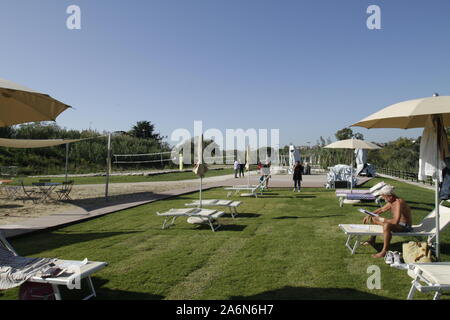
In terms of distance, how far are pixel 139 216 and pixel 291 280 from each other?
609 centimetres

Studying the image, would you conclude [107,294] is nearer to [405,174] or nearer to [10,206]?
[10,206]

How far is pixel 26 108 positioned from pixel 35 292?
291 cm

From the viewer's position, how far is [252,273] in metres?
4.82

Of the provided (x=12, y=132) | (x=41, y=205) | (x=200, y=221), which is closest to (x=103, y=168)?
(x=12, y=132)

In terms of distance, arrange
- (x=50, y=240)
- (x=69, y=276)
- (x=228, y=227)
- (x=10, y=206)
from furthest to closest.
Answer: (x=10, y=206), (x=228, y=227), (x=50, y=240), (x=69, y=276)

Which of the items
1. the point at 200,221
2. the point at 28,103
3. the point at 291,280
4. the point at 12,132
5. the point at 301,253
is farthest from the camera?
the point at 12,132

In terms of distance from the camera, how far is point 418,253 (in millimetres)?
5105

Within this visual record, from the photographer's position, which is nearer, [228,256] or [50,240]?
[228,256]

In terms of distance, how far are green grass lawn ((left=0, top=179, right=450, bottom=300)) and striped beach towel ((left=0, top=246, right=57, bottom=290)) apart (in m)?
0.50

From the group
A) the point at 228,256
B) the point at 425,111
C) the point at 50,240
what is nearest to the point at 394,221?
the point at 425,111

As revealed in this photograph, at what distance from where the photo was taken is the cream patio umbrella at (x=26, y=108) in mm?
4781

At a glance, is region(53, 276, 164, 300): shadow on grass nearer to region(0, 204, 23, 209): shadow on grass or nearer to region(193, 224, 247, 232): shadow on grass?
region(193, 224, 247, 232): shadow on grass
